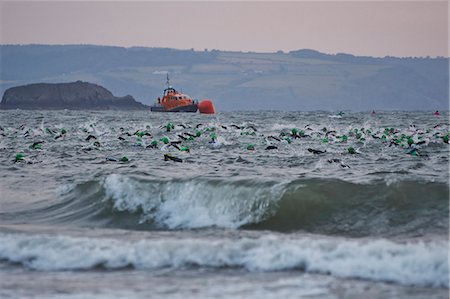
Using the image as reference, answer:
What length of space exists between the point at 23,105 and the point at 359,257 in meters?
147

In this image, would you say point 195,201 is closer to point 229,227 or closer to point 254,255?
point 229,227

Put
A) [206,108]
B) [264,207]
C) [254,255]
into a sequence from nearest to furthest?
[254,255]
[264,207]
[206,108]

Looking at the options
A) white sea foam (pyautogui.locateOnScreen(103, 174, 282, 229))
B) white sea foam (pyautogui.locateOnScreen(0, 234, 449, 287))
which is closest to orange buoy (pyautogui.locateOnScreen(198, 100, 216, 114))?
white sea foam (pyautogui.locateOnScreen(103, 174, 282, 229))

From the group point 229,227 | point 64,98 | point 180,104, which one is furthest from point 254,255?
point 64,98

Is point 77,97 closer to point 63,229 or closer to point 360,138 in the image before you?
point 360,138

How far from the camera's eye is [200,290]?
8.76 metres

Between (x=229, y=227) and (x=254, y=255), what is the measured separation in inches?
99.3

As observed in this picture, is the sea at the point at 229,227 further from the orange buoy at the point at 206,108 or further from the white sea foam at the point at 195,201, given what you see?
the orange buoy at the point at 206,108

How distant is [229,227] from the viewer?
12625 mm

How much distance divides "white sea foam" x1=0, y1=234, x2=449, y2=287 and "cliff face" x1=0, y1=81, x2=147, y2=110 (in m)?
138

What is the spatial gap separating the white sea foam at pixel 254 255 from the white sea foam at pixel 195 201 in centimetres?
177

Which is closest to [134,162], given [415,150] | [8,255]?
[415,150]

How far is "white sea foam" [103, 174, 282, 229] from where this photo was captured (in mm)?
13227

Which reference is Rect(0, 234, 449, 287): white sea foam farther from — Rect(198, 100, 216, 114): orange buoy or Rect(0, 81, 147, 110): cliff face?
Rect(0, 81, 147, 110): cliff face
